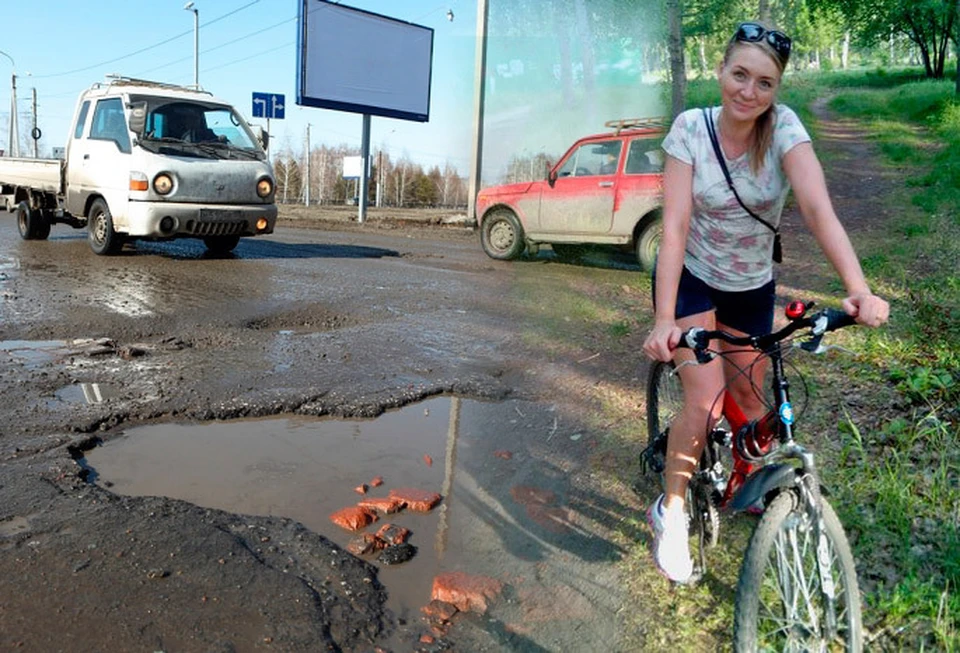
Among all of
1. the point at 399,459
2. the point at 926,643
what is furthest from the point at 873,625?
the point at 399,459

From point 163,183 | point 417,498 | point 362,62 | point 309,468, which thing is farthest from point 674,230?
point 362,62

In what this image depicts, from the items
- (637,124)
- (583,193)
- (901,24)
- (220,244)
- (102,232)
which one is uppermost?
(901,24)

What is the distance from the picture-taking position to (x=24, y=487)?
3512mm

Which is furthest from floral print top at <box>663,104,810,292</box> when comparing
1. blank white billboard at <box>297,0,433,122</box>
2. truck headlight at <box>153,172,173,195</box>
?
blank white billboard at <box>297,0,433,122</box>

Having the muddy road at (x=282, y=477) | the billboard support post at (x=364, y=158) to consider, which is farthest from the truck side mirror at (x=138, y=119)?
the billboard support post at (x=364, y=158)

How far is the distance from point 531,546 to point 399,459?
109 centimetres

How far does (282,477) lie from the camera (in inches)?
153

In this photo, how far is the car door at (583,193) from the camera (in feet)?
36.2

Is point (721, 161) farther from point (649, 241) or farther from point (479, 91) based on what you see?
point (479, 91)

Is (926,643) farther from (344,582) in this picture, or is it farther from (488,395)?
(488,395)

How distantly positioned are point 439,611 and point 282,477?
4.56ft

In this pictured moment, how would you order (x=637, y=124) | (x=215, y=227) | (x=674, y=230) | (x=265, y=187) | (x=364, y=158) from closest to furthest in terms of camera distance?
1. (x=674, y=230)
2. (x=215, y=227)
3. (x=637, y=124)
4. (x=265, y=187)
5. (x=364, y=158)

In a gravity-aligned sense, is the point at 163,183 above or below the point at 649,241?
above

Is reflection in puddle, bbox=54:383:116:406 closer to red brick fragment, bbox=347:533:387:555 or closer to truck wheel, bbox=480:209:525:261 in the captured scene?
red brick fragment, bbox=347:533:387:555
